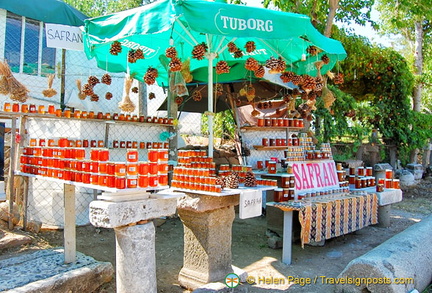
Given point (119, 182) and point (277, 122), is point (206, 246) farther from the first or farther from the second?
point (277, 122)

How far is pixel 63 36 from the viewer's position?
543 centimetres

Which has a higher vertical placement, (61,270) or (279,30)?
(279,30)

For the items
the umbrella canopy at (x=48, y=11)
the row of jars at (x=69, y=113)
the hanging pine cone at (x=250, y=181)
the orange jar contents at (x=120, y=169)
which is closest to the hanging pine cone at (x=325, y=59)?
the hanging pine cone at (x=250, y=181)

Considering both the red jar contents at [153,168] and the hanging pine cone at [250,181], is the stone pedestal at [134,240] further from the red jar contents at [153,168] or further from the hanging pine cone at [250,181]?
the hanging pine cone at [250,181]

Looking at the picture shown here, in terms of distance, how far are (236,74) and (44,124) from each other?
13.2 feet

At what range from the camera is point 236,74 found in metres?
7.83

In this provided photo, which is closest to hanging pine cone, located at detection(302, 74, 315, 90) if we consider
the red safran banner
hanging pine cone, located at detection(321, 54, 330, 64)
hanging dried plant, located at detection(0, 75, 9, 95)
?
hanging pine cone, located at detection(321, 54, 330, 64)

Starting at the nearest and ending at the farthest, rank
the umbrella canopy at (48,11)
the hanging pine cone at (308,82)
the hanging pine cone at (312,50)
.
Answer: the hanging pine cone at (312,50) < the hanging pine cone at (308,82) < the umbrella canopy at (48,11)

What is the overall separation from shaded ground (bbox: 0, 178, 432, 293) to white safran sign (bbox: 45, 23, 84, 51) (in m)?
3.08

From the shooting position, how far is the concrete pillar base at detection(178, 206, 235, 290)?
14.4 ft

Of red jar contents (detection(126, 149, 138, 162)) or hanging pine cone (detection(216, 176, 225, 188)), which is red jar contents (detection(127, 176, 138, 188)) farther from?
hanging pine cone (detection(216, 176, 225, 188))

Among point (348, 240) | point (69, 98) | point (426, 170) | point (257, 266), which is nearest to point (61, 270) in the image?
point (257, 266)

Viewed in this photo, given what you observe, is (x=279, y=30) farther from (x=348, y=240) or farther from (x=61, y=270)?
(x=348, y=240)

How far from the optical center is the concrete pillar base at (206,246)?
173 inches
